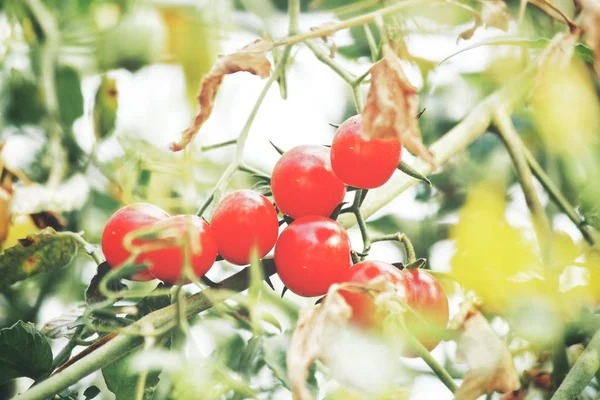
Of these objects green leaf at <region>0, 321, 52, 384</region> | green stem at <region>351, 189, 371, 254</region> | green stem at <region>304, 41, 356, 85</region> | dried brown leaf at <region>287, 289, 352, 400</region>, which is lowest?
green leaf at <region>0, 321, 52, 384</region>

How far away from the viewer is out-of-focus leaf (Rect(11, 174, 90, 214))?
966 mm

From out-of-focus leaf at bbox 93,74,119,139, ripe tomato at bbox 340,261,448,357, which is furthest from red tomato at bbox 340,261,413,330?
out-of-focus leaf at bbox 93,74,119,139

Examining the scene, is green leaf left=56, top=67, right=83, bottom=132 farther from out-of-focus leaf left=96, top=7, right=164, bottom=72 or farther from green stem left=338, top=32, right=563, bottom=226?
green stem left=338, top=32, right=563, bottom=226

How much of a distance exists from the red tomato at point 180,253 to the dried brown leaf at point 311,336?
0.43 ft

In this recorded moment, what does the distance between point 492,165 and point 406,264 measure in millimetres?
596

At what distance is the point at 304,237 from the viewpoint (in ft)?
2.03

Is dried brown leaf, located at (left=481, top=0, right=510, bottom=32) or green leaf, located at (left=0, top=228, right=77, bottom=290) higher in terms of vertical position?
dried brown leaf, located at (left=481, top=0, right=510, bottom=32)

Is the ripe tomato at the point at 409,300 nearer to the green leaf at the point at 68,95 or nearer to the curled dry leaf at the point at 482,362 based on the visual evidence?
the curled dry leaf at the point at 482,362

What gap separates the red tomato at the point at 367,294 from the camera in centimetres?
57

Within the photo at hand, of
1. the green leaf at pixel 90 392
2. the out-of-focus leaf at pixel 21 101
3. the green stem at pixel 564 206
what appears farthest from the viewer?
the out-of-focus leaf at pixel 21 101

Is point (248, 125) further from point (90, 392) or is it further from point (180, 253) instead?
point (90, 392)

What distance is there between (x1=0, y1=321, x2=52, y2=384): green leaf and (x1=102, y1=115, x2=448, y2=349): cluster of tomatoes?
0.34ft

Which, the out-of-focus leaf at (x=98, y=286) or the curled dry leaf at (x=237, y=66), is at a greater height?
the curled dry leaf at (x=237, y=66)

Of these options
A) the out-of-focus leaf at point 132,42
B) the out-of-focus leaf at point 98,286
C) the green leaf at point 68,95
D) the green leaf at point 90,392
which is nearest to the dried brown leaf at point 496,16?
the out-of-focus leaf at point 98,286
